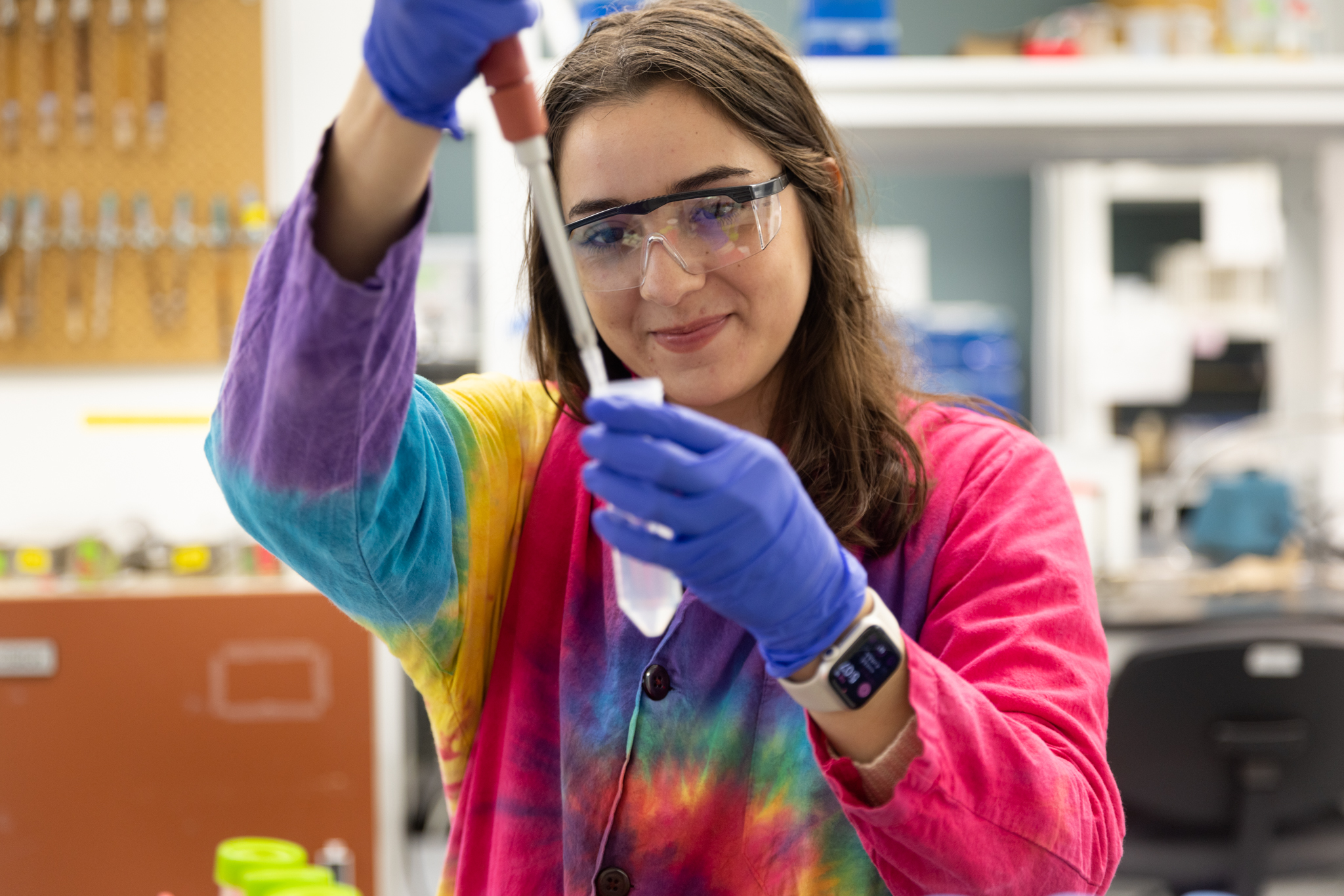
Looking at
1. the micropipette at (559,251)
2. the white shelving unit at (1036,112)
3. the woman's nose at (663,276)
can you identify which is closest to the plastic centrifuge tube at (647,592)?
the micropipette at (559,251)

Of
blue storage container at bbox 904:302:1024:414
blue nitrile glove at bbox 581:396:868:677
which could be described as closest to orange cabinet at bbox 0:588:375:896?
blue nitrile glove at bbox 581:396:868:677

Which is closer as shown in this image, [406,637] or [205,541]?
[406,637]

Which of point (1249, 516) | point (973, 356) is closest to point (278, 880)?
point (1249, 516)

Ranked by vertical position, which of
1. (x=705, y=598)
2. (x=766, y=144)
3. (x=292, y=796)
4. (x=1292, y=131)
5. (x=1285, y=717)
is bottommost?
(x=292, y=796)

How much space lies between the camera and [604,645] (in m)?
1.03

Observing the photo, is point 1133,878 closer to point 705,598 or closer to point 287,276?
point 705,598

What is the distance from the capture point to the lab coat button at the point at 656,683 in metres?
1.00

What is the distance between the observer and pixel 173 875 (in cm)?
252

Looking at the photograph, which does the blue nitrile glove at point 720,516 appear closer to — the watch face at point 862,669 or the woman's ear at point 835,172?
the watch face at point 862,669

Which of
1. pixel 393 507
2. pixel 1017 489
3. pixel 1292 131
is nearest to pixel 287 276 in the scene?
pixel 393 507

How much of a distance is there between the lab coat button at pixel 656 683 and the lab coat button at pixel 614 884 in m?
0.15

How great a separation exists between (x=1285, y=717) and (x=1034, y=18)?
454 cm

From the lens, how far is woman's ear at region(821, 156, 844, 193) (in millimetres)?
1108

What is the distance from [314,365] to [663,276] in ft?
Result: 1.14
